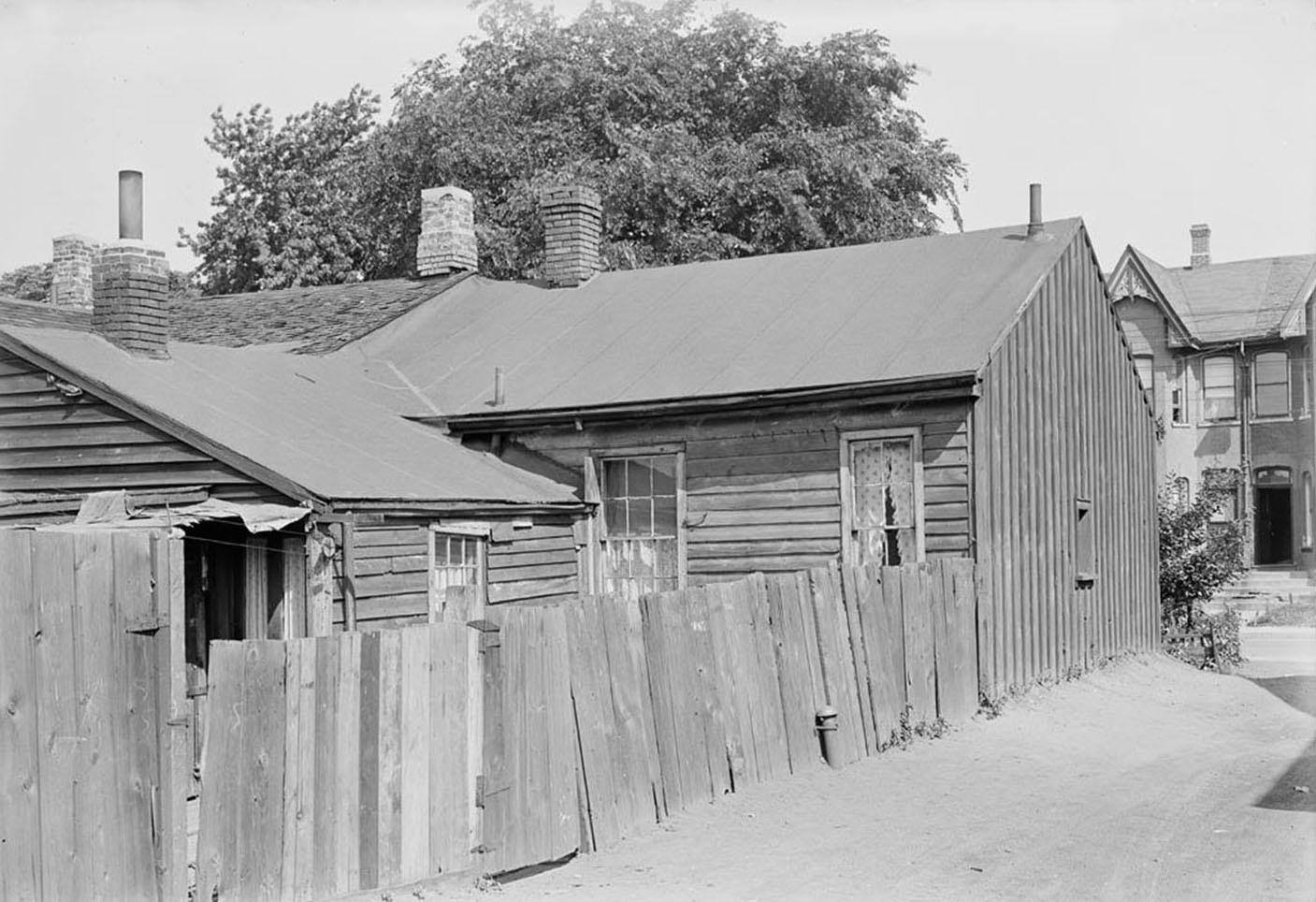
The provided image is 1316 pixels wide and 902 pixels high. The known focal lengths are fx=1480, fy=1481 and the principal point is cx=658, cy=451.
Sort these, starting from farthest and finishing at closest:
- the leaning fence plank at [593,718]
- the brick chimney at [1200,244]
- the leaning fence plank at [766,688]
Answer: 1. the brick chimney at [1200,244]
2. the leaning fence plank at [766,688]
3. the leaning fence plank at [593,718]

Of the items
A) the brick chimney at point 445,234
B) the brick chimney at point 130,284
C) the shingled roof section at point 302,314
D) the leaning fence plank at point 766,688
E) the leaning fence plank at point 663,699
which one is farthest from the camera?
the brick chimney at point 445,234

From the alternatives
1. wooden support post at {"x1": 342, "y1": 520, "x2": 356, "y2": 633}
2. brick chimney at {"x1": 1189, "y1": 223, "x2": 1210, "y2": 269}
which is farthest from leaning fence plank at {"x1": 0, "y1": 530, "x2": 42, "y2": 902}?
brick chimney at {"x1": 1189, "y1": 223, "x2": 1210, "y2": 269}

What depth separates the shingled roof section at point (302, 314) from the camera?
22.5 metres

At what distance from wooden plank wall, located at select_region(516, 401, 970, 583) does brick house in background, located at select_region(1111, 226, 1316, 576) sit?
988 inches

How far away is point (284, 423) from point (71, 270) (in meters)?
16.3

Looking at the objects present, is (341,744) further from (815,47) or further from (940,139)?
(940,139)

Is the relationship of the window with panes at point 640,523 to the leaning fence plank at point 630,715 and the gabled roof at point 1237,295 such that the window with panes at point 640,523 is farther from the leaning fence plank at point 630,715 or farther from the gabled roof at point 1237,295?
the gabled roof at point 1237,295

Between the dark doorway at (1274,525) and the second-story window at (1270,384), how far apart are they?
219cm

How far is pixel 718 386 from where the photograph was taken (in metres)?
17.5

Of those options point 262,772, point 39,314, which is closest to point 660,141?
point 39,314

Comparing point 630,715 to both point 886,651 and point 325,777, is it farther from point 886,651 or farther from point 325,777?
point 886,651

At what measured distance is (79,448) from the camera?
1434 centimetres

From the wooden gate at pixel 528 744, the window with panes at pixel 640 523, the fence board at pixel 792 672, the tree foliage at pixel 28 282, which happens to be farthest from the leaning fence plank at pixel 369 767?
the tree foliage at pixel 28 282

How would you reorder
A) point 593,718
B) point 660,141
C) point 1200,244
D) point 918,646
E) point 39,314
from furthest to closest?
1. point 1200,244
2. point 660,141
3. point 39,314
4. point 918,646
5. point 593,718
